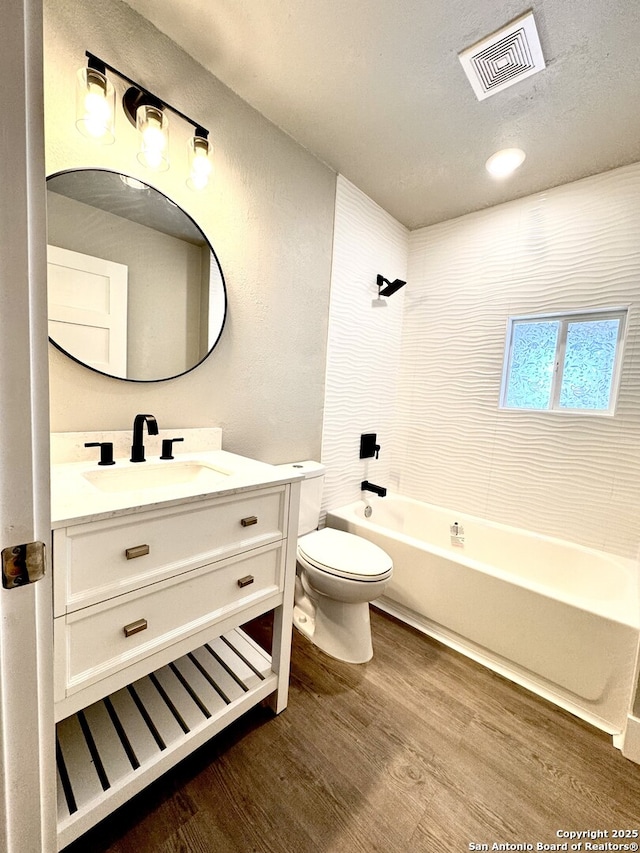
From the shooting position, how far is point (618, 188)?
1737 mm

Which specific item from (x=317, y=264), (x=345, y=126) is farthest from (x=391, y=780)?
(x=345, y=126)

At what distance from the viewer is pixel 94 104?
3.42ft

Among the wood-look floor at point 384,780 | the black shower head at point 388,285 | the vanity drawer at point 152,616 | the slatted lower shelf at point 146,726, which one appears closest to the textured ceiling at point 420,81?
the black shower head at point 388,285

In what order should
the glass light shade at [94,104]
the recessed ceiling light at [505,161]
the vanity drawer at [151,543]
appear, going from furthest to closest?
the recessed ceiling light at [505,161] → the glass light shade at [94,104] → the vanity drawer at [151,543]

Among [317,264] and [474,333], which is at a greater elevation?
[317,264]

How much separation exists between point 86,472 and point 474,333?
7.47ft

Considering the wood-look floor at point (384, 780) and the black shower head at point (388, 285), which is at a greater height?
the black shower head at point (388, 285)

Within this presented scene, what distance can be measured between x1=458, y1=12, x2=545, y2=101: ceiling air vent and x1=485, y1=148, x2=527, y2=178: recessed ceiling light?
398 millimetres

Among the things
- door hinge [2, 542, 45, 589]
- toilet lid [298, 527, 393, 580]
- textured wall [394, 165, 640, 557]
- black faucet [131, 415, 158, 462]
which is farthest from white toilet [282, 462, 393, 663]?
door hinge [2, 542, 45, 589]

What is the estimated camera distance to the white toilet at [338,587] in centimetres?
146

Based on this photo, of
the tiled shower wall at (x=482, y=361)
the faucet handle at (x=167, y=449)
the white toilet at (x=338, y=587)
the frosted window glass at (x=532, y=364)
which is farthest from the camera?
the frosted window glass at (x=532, y=364)

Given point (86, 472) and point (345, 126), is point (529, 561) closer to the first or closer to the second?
point (86, 472)

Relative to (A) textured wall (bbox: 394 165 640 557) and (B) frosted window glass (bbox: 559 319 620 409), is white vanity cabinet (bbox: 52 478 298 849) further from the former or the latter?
(B) frosted window glass (bbox: 559 319 620 409)

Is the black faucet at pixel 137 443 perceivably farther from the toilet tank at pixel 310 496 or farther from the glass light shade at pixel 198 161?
the glass light shade at pixel 198 161
